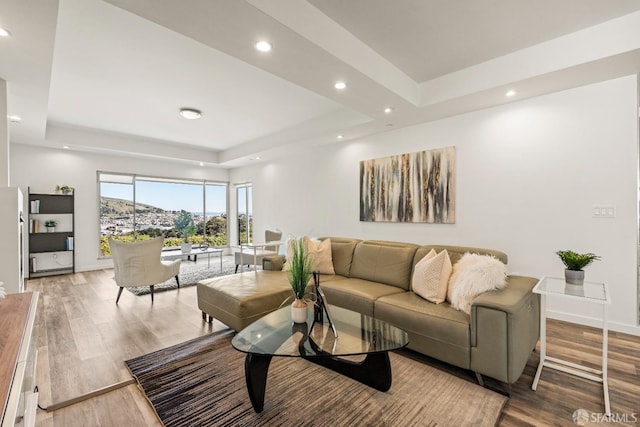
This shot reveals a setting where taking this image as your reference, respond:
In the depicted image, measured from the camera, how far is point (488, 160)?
354cm

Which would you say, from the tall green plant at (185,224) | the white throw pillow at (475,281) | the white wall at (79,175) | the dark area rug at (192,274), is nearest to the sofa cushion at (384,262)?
the white throw pillow at (475,281)

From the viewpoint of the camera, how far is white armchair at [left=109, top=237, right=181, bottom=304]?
12.5 ft

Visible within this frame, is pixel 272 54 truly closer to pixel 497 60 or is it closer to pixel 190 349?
pixel 497 60

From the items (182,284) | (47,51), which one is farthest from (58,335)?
(47,51)

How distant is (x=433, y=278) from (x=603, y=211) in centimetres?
187

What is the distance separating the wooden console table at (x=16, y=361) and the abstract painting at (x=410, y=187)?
153 inches

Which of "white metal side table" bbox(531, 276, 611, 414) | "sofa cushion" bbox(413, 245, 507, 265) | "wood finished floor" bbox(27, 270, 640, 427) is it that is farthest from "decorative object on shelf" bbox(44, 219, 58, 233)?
"white metal side table" bbox(531, 276, 611, 414)

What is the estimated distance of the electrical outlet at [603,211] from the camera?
282 centimetres

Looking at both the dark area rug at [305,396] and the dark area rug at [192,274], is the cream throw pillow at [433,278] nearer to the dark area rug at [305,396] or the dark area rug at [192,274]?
the dark area rug at [305,396]

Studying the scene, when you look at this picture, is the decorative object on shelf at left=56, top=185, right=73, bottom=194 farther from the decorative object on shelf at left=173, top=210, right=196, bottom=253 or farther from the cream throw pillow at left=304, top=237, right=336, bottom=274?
the cream throw pillow at left=304, top=237, right=336, bottom=274

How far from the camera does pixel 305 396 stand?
77.1 inches

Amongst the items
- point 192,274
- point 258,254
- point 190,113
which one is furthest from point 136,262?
point 190,113

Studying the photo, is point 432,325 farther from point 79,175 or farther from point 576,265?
point 79,175

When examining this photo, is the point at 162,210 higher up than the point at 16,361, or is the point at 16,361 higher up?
the point at 162,210
